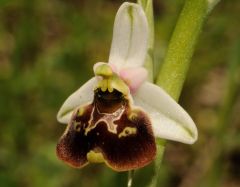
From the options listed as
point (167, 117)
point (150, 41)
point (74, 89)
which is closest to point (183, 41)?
point (150, 41)

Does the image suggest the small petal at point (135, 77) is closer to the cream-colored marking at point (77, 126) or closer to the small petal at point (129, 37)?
the small petal at point (129, 37)

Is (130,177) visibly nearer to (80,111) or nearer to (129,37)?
(80,111)

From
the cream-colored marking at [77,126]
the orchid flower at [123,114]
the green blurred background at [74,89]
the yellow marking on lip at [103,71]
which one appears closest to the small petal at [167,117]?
the orchid flower at [123,114]

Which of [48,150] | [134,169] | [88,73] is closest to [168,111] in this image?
[134,169]

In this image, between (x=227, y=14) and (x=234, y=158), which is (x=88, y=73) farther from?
(x=234, y=158)

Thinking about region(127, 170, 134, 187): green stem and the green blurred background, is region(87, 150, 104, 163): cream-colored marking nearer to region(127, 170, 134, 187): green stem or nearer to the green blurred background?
region(127, 170, 134, 187): green stem

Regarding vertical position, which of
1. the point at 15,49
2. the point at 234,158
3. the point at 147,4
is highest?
the point at 147,4
